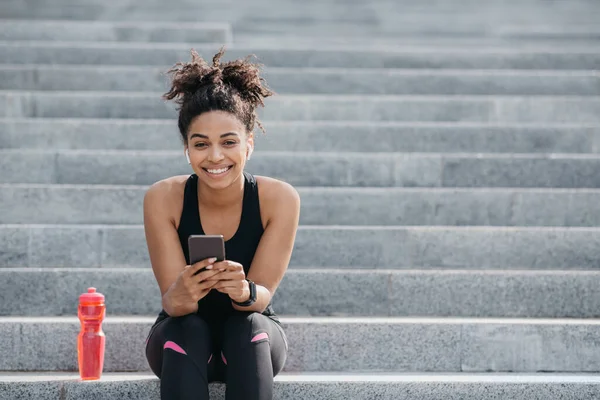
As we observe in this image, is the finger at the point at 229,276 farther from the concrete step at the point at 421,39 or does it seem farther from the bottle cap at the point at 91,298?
the concrete step at the point at 421,39

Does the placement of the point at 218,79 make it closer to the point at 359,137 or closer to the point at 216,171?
the point at 216,171

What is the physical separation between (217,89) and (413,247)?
170 centimetres

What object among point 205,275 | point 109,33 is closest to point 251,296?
point 205,275

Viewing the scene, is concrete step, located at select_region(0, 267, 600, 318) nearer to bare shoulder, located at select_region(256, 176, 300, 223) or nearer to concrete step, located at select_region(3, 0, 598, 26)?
bare shoulder, located at select_region(256, 176, 300, 223)

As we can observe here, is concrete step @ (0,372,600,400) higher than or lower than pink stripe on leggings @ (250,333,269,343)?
lower

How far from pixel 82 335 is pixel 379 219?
2.02 metres

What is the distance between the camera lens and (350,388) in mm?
3760

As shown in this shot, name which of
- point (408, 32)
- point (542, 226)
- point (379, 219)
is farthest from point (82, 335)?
point (408, 32)

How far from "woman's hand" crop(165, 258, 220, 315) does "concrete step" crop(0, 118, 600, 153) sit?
8.76ft

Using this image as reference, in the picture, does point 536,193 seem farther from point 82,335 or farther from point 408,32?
point 408,32

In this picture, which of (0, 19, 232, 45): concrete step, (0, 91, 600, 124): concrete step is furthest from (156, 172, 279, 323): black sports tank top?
(0, 19, 232, 45): concrete step

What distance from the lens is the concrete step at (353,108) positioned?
Answer: 648 centimetres

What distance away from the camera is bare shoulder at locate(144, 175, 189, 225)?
3777mm

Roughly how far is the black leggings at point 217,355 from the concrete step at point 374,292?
873mm
